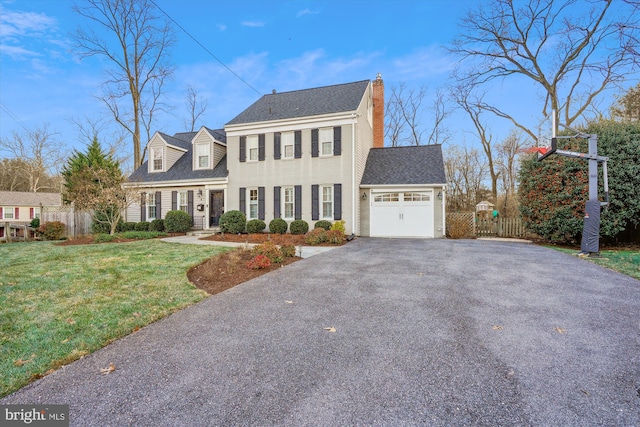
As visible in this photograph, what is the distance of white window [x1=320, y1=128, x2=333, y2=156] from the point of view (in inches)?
544

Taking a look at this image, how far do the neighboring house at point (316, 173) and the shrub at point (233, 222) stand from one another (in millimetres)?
708

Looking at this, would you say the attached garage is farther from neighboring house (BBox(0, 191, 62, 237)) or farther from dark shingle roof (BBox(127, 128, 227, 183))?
neighboring house (BBox(0, 191, 62, 237))

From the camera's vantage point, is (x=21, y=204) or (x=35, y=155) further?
(x=35, y=155)

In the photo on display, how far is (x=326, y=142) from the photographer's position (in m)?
13.9

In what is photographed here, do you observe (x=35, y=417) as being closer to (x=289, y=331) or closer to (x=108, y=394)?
(x=108, y=394)

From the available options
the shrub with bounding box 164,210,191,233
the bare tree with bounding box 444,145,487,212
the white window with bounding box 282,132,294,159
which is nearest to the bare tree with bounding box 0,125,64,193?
the shrub with bounding box 164,210,191,233

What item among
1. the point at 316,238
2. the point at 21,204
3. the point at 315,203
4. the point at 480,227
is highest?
the point at 21,204

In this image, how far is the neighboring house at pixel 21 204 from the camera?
27.5 metres

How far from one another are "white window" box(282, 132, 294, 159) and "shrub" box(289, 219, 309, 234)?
3358mm

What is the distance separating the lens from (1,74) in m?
14.0

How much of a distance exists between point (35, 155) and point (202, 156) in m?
28.3

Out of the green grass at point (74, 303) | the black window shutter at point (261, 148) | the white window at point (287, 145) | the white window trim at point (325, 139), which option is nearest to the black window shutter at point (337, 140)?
the white window trim at point (325, 139)

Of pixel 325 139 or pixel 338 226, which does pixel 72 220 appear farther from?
pixel 338 226

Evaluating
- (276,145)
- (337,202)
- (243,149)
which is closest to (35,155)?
(243,149)
